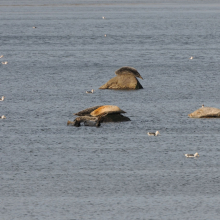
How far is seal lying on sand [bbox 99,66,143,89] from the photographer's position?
51531 millimetres

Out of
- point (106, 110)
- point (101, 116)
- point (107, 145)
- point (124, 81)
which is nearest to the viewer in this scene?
point (107, 145)

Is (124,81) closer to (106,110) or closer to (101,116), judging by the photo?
(106,110)

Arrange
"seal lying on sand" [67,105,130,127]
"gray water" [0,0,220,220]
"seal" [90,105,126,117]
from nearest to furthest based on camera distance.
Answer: "gray water" [0,0,220,220] < "seal lying on sand" [67,105,130,127] < "seal" [90,105,126,117]

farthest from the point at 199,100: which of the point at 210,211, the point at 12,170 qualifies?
the point at 210,211

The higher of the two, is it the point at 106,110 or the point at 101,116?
the point at 106,110

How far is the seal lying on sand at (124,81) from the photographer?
51531 mm

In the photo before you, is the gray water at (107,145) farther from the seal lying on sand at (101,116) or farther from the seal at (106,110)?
the seal at (106,110)

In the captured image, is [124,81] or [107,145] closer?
[107,145]

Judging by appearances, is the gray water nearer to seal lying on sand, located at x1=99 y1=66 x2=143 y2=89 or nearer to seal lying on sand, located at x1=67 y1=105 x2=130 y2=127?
seal lying on sand, located at x1=67 y1=105 x2=130 y2=127

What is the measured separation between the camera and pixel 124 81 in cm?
5188

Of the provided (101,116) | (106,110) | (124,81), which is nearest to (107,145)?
(101,116)

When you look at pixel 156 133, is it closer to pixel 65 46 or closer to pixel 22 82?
pixel 22 82

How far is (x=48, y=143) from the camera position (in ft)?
106

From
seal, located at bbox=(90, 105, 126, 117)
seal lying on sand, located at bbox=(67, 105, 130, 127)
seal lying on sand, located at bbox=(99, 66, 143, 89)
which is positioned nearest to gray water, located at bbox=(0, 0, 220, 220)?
seal lying on sand, located at bbox=(67, 105, 130, 127)
